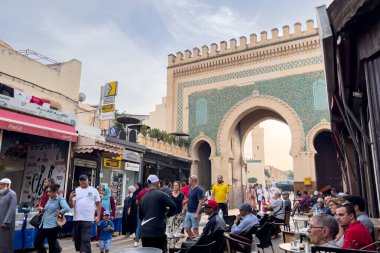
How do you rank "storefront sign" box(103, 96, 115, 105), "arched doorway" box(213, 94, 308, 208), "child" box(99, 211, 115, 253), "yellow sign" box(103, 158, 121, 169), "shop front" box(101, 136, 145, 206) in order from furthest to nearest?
"arched doorway" box(213, 94, 308, 208)
"storefront sign" box(103, 96, 115, 105)
"shop front" box(101, 136, 145, 206)
"yellow sign" box(103, 158, 121, 169)
"child" box(99, 211, 115, 253)

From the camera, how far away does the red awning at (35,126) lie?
7.72 meters

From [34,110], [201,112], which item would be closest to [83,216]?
[34,110]

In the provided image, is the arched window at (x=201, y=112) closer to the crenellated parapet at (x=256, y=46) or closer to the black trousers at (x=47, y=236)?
the crenellated parapet at (x=256, y=46)

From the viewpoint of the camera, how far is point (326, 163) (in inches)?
798

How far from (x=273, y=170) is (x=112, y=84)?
68.0m

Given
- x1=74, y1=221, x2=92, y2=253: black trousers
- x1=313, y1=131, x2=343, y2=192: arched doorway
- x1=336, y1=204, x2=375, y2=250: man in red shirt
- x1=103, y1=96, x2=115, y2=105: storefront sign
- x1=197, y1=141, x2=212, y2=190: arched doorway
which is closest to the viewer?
x1=336, y1=204, x2=375, y2=250: man in red shirt

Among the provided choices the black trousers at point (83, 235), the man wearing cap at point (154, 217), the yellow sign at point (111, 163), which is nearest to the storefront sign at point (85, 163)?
the yellow sign at point (111, 163)

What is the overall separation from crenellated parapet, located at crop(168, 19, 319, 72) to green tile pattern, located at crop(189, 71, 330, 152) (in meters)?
1.91

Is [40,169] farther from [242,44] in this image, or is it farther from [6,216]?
[242,44]

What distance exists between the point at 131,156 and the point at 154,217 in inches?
354

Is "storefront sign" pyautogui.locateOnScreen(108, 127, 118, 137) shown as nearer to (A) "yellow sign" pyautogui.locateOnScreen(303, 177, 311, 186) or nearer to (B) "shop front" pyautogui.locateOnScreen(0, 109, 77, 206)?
(B) "shop front" pyautogui.locateOnScreen(0, 109, 77, 206)

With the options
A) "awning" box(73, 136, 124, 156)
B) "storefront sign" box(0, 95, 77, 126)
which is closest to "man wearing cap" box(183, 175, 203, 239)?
"awning" box(73, 136, 124, 156)

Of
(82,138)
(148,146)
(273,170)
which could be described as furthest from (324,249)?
(273,170)

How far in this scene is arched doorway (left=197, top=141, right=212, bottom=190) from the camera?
21703 millimetres
